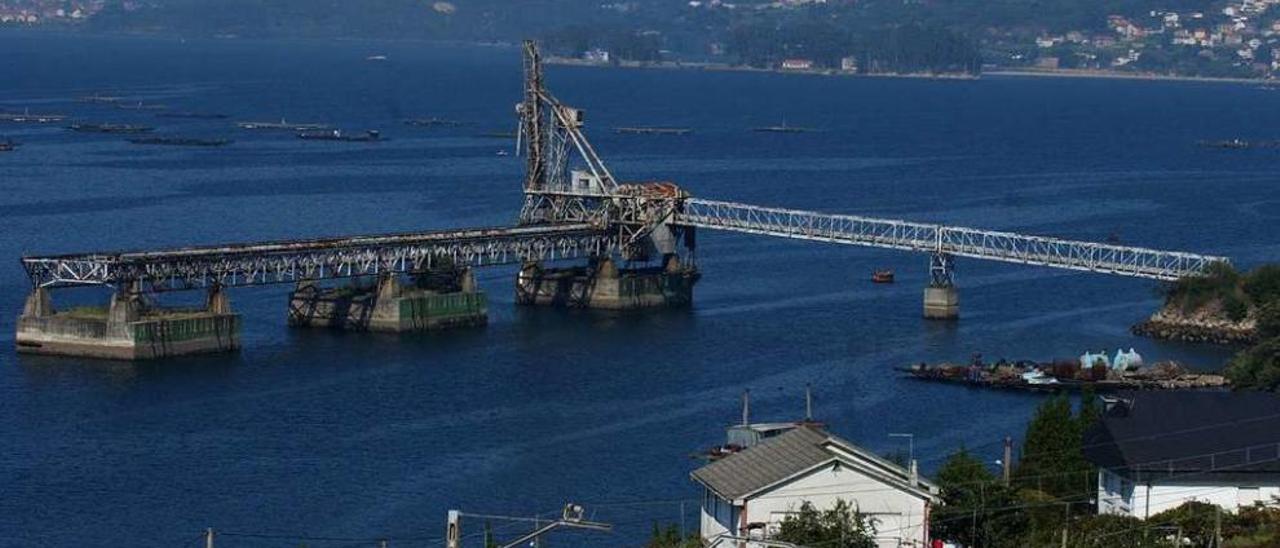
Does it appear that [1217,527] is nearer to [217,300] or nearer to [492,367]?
[492,367]

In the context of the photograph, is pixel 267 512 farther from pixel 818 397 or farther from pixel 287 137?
pixel 287 137

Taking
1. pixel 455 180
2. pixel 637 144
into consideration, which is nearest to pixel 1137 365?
pixel 455 180

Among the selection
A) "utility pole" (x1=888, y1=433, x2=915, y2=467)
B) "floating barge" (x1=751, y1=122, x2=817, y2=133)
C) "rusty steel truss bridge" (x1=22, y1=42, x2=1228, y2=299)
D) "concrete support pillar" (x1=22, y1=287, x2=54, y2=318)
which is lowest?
"utility pole" (x1=888, y1=433, x2=915, y2=467)

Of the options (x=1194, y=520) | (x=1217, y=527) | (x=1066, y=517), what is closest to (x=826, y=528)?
(x=1217, y=527)

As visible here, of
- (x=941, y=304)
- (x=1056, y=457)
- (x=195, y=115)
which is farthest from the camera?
(x=195, y=115)

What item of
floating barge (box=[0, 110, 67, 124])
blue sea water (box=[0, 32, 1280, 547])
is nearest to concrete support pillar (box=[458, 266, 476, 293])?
blue sea water (box=[0, 32, 1280, 547])

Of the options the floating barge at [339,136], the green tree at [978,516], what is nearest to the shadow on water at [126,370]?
the green tree at [978,516]

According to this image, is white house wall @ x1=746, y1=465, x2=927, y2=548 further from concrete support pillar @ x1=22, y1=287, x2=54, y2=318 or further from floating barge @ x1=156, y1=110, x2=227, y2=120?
floating barge @ x1=156, y1=110, x2=227, y2=120
